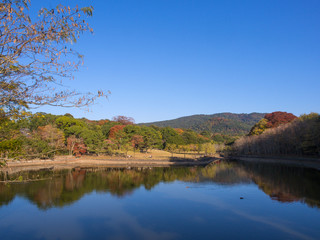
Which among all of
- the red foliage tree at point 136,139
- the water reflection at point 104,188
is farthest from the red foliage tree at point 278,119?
the water reflection at point 104,188

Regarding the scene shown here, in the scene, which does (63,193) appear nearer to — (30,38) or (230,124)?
(30,38)

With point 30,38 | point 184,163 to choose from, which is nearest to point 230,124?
point 184,163

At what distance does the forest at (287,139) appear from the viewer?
3890 cm

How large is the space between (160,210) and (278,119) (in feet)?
197

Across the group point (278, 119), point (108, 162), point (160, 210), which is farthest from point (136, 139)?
point (278, 119)

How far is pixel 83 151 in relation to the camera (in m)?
45.9

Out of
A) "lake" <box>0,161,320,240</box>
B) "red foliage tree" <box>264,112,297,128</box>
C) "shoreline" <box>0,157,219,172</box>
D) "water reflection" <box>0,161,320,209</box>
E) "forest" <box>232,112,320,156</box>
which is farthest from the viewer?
"red foliage tree" <box>264,112,297,128</box>

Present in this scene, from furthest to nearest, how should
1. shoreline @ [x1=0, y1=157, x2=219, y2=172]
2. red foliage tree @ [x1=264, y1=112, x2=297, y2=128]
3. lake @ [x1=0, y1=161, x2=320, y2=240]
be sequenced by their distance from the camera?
red foliage tree @ [x1=264, y1=112, x2=297, y2=128] < shoreline @ [x1=0, y1=157, x2=219, y2=172] < lake @ [x1=0, y1=161, x2=320, y2=240]

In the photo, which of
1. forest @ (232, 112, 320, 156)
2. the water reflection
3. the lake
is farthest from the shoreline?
forest @ (232, 112, 320, 156)

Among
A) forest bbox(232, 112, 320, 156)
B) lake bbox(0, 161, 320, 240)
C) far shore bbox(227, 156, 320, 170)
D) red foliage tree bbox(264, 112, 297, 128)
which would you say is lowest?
lake bbox(0, 161, 320, 240)

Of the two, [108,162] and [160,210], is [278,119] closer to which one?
[108,162]

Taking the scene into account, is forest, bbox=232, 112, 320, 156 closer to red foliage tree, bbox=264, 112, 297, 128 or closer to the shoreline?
red foliage tree, bbox=264, 112, 297, 128

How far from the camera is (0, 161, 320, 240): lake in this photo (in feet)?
40.1

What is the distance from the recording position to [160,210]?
16297 millimetres
